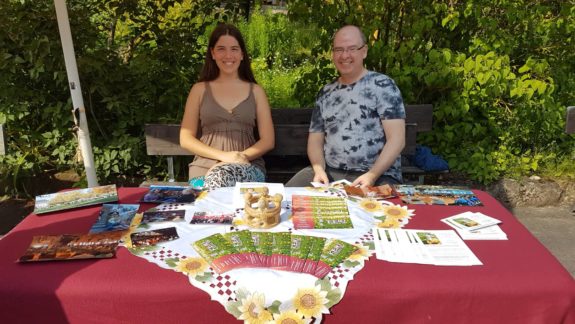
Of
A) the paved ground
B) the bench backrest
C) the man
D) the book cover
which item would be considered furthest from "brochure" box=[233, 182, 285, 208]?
the paved ground

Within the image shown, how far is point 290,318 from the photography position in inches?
A: 58.1

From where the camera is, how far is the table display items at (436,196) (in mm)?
2238

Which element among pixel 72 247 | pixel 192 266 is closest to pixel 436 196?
pixel 192 266

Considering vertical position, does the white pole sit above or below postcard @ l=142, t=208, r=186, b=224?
above

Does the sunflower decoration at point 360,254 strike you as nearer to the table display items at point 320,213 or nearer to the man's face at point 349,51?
the table display items at point 320,213

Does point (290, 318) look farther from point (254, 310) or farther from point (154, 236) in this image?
point (154, 236)

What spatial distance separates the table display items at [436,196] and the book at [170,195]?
1016 millimetres

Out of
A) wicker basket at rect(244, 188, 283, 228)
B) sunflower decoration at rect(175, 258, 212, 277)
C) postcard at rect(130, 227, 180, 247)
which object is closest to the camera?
sunflower decoration at rect(175, 258, 212, 277)

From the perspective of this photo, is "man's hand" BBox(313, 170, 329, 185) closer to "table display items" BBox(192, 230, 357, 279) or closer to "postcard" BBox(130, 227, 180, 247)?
"table display items" BBox(192, 230, 357, 279)

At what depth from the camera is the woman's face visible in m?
3.13

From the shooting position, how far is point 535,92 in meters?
4.49

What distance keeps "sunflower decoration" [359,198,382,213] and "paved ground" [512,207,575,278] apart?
1936 millimetres

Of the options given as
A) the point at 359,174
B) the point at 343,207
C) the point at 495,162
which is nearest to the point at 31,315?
the point at 343,207

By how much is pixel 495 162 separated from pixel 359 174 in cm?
220
